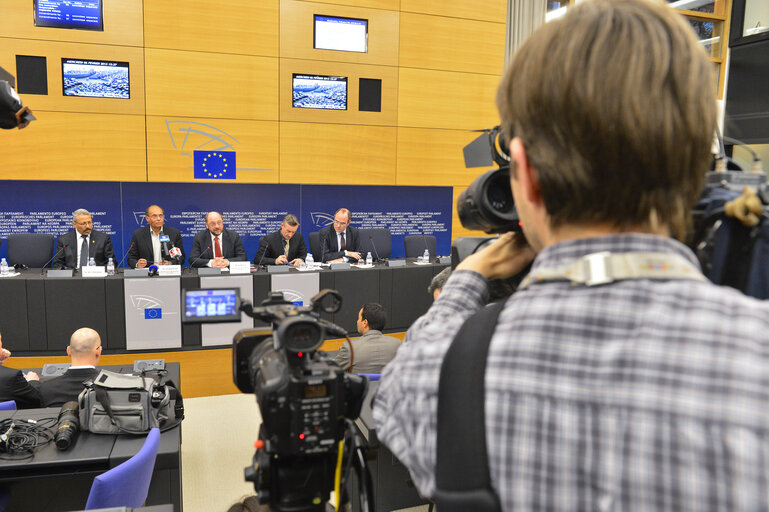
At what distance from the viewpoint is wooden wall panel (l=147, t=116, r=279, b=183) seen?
685 centimetres

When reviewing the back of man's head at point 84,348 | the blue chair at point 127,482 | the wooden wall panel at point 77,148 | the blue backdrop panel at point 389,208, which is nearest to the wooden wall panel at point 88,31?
the wooden wall panel at point 77,148

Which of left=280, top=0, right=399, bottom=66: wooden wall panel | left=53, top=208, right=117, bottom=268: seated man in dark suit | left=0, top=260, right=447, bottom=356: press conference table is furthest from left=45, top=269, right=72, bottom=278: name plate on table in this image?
left=280, top=0, right=399, bottom=66: wooden wall panel

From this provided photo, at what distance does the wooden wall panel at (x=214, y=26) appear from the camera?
261 inches

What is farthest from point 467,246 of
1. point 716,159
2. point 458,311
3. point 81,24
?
point 81,24

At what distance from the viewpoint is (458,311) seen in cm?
74

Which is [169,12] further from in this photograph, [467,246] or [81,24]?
[467,246]

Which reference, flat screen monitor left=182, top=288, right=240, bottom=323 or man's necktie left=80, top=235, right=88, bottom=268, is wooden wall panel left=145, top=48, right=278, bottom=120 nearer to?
man's necktie left=80, top=235, right=88, bottom=268

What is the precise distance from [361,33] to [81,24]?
3326 mm

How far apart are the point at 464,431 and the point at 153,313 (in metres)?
5.09

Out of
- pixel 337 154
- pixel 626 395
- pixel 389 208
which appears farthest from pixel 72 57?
pixel 626 395

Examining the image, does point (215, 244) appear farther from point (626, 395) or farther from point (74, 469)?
point (626, 395)

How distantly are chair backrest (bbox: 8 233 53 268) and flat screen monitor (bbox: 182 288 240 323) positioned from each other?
20.1 feet

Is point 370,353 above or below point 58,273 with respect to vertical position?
below

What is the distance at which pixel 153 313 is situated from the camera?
16.9 ft
